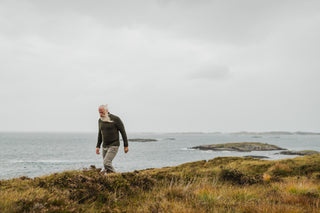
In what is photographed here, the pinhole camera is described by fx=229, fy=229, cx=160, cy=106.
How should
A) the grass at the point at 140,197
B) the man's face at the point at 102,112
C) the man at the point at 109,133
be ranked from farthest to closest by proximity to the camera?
the man at the point at 109,133, the man's face at the point at 102,112, the grass at the point at 140,197

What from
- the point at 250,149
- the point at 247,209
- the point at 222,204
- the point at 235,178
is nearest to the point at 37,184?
the point at 222,204

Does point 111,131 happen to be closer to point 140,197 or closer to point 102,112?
point 102,112

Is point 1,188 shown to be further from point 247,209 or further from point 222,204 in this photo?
point 247,209

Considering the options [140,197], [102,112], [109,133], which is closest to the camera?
[140,197]

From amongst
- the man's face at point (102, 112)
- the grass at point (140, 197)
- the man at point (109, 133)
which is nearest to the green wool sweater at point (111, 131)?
the man at point (109, 133)

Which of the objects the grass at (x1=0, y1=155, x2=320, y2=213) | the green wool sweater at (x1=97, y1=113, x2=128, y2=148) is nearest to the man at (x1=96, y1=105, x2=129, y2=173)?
the green wool sweater at (x1=97, y1=113, x2=128, y2=148)

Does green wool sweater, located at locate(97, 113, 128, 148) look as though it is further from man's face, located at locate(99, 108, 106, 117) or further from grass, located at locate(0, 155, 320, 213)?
grass, located at locate(0, 155, 320, 213)

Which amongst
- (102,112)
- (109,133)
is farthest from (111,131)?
(102,112)

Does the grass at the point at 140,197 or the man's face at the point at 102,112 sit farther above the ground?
the man's face at the point at 102,112

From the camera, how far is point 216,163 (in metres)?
13.2

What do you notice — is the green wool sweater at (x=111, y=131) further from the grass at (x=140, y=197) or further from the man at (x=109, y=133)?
the grass at (x=140, y=197)

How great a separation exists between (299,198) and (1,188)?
7.09 meters

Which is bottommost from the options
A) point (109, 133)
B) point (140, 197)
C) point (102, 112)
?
point (140, 197)

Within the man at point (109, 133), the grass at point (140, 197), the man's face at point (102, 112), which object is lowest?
the grass at point (140, 197)
